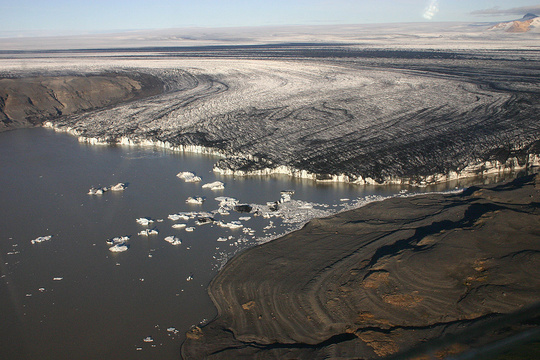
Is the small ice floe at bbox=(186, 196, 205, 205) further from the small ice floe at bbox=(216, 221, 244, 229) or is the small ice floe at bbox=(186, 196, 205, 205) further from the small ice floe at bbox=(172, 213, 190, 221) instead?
the small ice floe at bbox=(216, 221, 244, 229)

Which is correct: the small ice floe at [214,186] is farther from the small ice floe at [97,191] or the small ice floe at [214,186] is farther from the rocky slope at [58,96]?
the rocky slope at [58,96]

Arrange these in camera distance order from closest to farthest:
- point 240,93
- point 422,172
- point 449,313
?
1. point 449,313
2. point 422,172
3. point 240,93

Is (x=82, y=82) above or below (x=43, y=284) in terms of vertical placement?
above

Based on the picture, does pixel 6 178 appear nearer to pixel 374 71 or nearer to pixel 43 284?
pixel 43 284

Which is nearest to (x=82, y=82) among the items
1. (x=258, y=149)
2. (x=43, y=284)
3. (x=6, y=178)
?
(x=6, y=178)

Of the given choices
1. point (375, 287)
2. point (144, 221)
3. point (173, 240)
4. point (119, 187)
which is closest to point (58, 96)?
point (119, 187)

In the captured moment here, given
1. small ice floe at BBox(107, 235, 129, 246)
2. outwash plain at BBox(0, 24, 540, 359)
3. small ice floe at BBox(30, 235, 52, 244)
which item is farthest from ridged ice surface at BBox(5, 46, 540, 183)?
small ice floe at BBox(30, 235, 52, 244)
